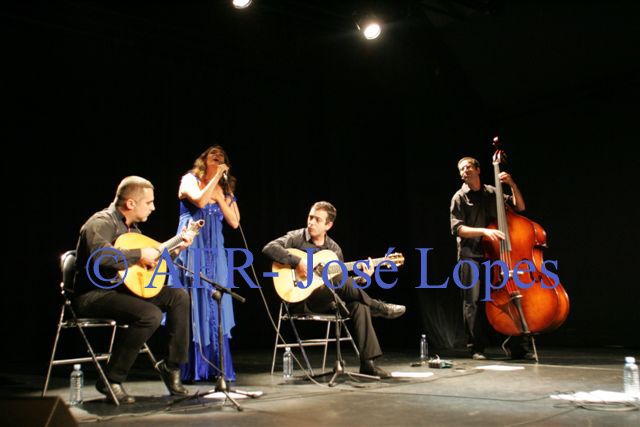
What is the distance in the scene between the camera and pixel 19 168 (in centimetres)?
523

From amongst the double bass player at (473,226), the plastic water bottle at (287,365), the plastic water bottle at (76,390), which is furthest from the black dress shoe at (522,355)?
the plastic water bottle at (76,390)

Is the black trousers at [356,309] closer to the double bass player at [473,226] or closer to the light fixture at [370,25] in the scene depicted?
the double bass player at [473,226]

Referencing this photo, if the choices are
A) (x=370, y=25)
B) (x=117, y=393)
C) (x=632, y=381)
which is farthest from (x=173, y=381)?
(x=370, y=25)

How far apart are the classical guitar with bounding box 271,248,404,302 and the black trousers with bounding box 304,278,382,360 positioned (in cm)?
6

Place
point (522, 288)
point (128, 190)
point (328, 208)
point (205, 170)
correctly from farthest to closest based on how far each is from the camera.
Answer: point (522, 288), point (328, 208), point (205, 170), point (128, 190)

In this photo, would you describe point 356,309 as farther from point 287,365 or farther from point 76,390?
point 76,390

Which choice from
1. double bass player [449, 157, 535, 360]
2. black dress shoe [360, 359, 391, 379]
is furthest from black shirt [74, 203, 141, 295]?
double bass player [449, 157, 535, 360]

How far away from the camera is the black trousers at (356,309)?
4105 millimetres

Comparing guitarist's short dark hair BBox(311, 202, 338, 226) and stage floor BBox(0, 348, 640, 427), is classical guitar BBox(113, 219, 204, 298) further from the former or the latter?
guitarist's short dark hair BBox(311, 202, 338, 226)

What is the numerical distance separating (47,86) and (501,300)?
405 cm

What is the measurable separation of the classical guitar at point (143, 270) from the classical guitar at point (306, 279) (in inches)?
35.8

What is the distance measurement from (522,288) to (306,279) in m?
1.59

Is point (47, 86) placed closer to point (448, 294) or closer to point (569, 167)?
point (448, 294)

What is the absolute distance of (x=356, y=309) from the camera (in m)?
4.14
